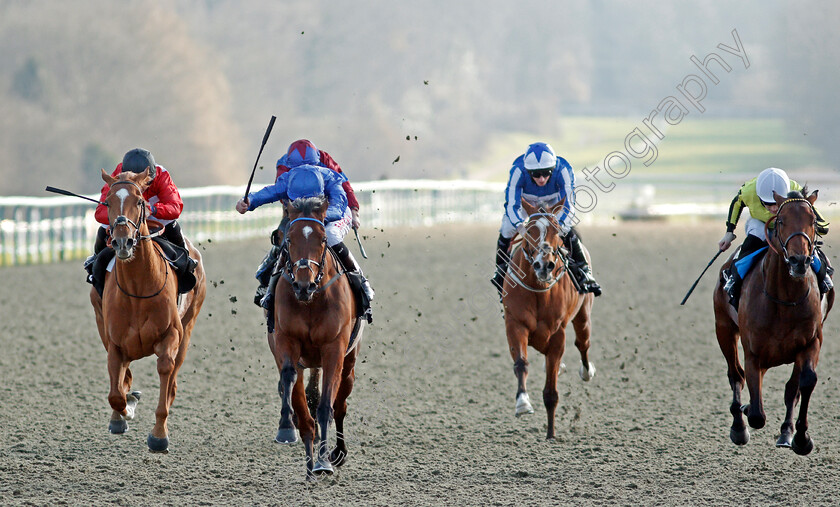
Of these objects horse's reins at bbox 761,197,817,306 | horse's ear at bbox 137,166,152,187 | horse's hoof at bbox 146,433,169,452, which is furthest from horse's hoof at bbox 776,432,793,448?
horse's ear at bbox 137,166,152,187

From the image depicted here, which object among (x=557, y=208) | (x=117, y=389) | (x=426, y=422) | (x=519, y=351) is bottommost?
(x=426, y=422)

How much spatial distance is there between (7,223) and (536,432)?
12.9 m

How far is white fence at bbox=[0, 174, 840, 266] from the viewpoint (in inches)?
727

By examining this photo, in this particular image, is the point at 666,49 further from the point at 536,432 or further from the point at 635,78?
the point at 536,432

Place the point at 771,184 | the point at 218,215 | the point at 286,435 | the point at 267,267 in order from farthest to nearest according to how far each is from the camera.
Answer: the point at 218,215 → the point at 267,267 → the point at 771,184 → the point at 286,435

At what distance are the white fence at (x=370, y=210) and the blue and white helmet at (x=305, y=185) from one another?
364 inches

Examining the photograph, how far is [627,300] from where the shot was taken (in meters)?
14.5

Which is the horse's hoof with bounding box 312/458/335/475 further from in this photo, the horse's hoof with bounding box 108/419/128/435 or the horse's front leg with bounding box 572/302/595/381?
the horse's front leg with bounding box 572/302/595/381

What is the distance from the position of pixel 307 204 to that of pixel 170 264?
1.55m

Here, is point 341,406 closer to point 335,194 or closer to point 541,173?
point 335,194

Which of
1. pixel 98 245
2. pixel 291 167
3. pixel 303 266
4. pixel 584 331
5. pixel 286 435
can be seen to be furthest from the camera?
pixel 584 331

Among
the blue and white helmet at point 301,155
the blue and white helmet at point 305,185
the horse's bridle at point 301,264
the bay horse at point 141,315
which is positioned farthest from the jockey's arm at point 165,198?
the horse's bridle at point 301,264

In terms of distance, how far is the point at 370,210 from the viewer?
2706 centimetres

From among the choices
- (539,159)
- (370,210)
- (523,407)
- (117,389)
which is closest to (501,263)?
(539,159)
